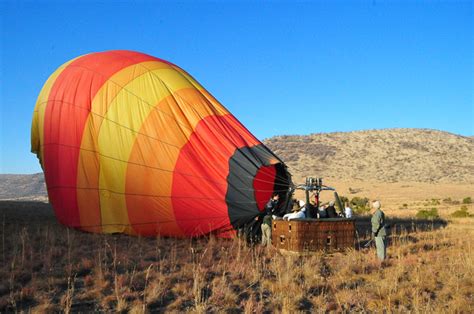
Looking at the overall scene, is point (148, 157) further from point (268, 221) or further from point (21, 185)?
point (21, 185)

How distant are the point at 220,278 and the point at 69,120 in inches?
247

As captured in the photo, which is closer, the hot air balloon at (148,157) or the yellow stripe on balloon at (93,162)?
the hot air balloon at (148,157)

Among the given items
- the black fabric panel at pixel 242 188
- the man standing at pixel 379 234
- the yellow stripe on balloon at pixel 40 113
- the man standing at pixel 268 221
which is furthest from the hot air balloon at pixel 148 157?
the man standing at pixel 379 234

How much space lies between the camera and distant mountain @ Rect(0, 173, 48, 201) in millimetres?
87688

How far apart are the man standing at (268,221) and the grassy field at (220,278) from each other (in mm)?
418

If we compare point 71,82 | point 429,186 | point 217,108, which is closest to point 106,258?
point 217,108

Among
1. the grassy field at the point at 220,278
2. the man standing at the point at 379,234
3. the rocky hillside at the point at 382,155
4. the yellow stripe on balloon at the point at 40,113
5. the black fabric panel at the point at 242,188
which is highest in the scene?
the rocky hillside at the point at 382,155

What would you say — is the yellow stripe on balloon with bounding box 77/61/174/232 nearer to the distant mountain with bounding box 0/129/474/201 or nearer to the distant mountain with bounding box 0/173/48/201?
the distant mountain with bounding box 0/129/474/201

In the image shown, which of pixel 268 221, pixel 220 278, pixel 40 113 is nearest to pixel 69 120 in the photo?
pixel 40 113

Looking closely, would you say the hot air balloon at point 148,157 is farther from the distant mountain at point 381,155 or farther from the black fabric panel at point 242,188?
the distant mountain at point 381,155

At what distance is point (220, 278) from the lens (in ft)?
22.7

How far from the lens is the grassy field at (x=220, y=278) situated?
578 centimetres

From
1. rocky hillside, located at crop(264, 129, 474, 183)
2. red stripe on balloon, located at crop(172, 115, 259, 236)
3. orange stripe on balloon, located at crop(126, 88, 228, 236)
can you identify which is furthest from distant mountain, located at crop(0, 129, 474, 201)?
red stripe on balloon, located at crop(172, 115, 259, 236)

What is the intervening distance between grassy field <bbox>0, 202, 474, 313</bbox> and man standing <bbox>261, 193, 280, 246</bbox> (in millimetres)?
418
